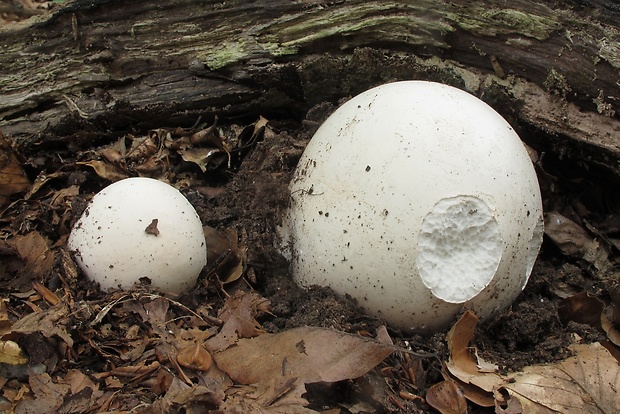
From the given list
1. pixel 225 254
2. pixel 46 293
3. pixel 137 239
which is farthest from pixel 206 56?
pixel 46 293

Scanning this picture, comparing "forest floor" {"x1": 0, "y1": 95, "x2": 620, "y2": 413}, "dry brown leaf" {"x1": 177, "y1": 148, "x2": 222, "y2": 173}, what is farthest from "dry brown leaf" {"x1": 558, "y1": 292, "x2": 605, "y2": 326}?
"dry brown leaf" {"x1": 177, "y1": 148, "x2": 222, "y2": 173}

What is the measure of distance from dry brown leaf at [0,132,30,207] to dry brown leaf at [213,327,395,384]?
1.47 metres

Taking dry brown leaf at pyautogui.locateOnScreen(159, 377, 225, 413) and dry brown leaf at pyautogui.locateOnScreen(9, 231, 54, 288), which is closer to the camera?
dry brown leaf at pyautogui.locateOnScreen(159, 377, 225, 413)

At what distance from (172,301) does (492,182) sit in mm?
1257

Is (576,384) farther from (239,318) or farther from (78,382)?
(78,382)

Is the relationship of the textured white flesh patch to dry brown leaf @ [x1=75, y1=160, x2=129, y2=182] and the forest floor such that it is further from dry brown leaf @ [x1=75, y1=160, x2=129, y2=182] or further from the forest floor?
dry brown leaf @ [x1=75, y1=160, x2=129, y2=182]

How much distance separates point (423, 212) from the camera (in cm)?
220

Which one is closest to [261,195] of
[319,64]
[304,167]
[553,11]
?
[304,167]

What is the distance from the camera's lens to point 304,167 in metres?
2.59

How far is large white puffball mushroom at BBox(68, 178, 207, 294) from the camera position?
240 centimetres

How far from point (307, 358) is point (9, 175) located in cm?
180

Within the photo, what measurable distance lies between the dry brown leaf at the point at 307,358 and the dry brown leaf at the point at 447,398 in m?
0.26

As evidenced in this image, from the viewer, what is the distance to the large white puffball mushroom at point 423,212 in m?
2.23

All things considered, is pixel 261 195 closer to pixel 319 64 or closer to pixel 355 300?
pixel 355 300
